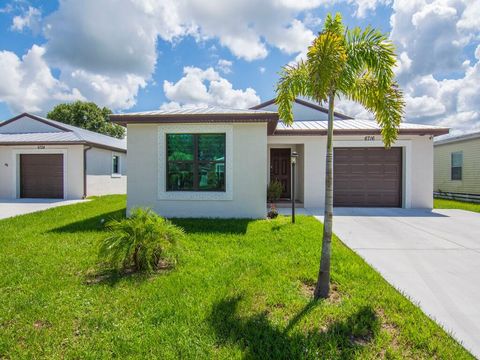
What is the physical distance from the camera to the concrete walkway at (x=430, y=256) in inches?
119

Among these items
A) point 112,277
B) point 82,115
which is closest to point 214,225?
point 112,277

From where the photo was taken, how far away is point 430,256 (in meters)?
4.85

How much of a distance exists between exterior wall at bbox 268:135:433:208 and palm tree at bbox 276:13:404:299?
665 cm

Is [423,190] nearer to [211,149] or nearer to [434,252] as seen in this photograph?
[434,252]

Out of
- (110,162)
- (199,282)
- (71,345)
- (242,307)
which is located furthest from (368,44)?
(110,162)

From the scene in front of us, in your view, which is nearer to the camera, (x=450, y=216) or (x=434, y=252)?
(x=434, y=252)

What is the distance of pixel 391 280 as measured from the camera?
3850 mm

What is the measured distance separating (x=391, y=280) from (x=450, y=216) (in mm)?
7118

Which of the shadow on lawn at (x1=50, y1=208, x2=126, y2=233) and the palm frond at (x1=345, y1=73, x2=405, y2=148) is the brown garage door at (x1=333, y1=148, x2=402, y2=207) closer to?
the palm frond at (x1=345, y1=73, x2=405, y2=148)

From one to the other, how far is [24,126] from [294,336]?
2012 cm

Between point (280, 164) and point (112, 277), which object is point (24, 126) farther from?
point (112, 277)

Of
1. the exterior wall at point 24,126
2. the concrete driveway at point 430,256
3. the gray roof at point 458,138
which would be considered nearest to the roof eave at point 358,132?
the concrete driveway at point 430,256

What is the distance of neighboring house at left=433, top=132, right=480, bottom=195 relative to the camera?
1364 cm

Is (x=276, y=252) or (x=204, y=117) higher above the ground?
(x=204, y=117)
